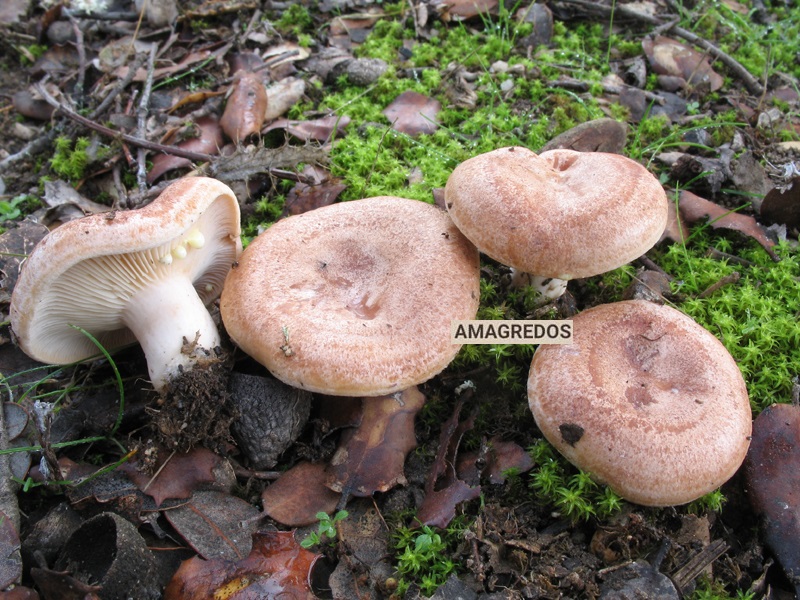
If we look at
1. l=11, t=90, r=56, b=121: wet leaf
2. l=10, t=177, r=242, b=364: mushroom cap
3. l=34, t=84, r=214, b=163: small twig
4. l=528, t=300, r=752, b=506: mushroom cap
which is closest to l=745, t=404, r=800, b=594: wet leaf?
l=528, t=300, r=752, b=506: mushroom cap

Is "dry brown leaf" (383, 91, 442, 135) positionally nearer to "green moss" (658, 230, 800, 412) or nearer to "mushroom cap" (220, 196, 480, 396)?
"mushroom cap" (220, 196, 480, 396)

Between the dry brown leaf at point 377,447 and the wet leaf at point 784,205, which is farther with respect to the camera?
the wet leaf at point 784,205

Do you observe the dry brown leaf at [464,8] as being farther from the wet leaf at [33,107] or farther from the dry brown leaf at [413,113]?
the wet leaf at [33,107]

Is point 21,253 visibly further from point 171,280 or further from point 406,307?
point 406,307

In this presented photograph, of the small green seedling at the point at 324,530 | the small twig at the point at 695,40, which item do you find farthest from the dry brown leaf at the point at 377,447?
the small twig at the point at 695,40

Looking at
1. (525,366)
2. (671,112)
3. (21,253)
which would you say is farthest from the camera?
(671,112)

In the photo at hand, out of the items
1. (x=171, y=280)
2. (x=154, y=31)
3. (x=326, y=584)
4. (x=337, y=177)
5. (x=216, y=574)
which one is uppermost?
(x=154, y=31)

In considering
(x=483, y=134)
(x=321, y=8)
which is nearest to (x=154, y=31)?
(x=321, y=8)
